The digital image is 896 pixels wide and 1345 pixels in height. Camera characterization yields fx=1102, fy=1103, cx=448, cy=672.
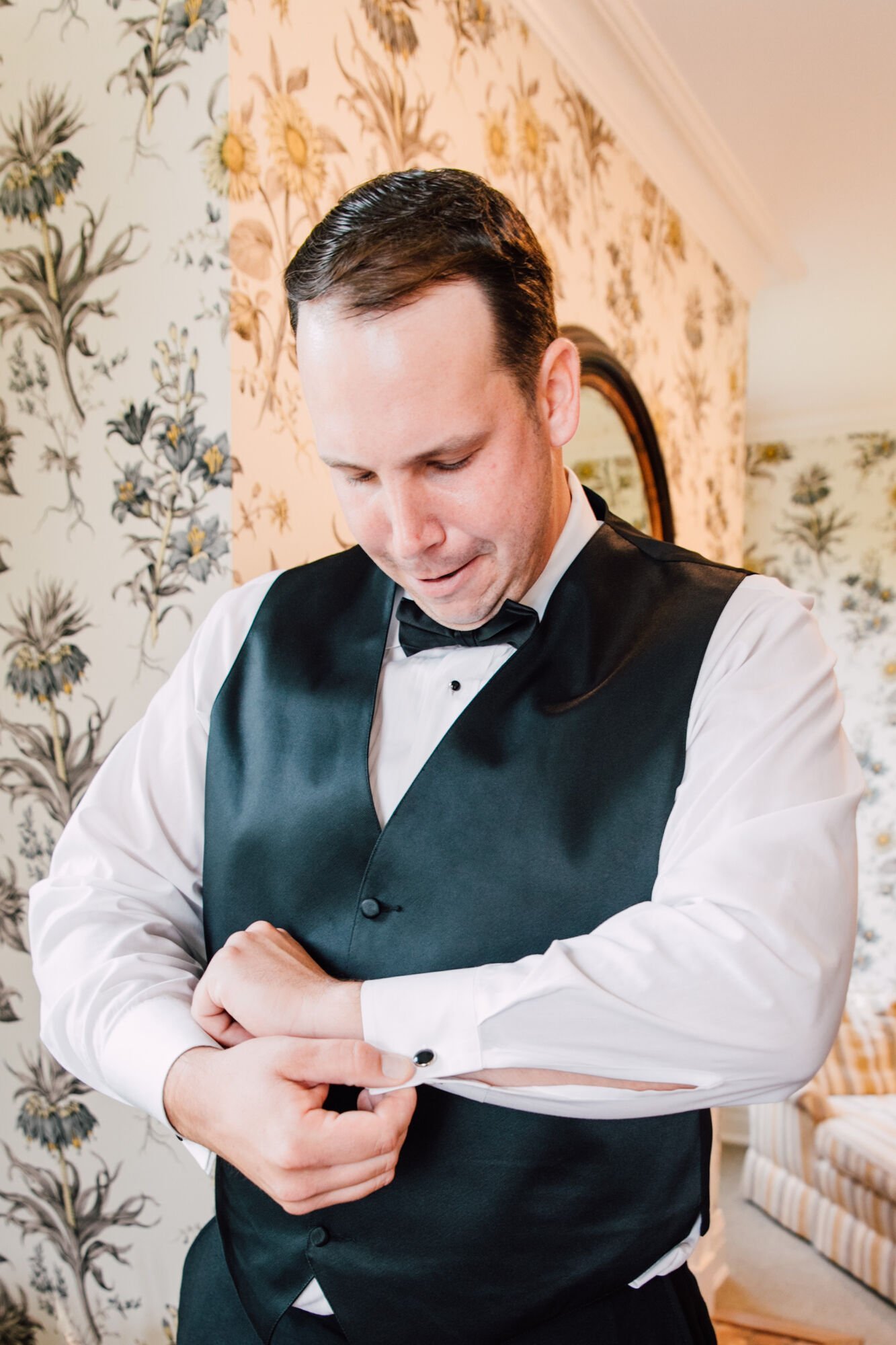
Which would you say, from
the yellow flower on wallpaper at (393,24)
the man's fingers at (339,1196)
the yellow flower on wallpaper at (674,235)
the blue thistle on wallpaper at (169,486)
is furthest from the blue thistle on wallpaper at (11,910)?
the yellow flower on wallpaper at (674,235)

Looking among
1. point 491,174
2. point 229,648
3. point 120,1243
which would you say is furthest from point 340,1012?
point 491,174

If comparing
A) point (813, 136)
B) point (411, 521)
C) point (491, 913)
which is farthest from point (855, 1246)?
point (411, 521)

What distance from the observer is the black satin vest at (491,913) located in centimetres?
99

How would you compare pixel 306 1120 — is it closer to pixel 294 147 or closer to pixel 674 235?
pixel 294 147

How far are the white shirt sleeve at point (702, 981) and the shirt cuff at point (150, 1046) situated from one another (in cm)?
19

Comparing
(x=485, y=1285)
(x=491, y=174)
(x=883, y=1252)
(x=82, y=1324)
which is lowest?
(x=883, y=1252)

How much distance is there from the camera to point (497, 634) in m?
1.11

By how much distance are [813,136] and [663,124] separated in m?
0.41

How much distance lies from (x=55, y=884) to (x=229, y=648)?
304 mm

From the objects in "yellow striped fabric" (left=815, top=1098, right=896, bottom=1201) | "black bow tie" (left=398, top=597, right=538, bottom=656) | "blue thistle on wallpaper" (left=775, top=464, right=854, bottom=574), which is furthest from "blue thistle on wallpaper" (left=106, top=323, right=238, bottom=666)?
"blue thistle on wallpaper" (left=775, top=464, right=854, bottom=574)

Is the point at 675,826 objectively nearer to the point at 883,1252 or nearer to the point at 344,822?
the point at 344,822

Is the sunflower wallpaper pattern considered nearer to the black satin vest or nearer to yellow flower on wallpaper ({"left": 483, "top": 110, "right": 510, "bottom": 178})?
yellow flower on wallpaper ({"left": 483, "top": 110, "right": 510, "bottom": 178})

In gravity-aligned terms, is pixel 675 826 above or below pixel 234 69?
below

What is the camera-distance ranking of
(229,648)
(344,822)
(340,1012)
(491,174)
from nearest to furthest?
1. (340,1012)
2. (344,822)
3. (229,648)
4. (491,174)
